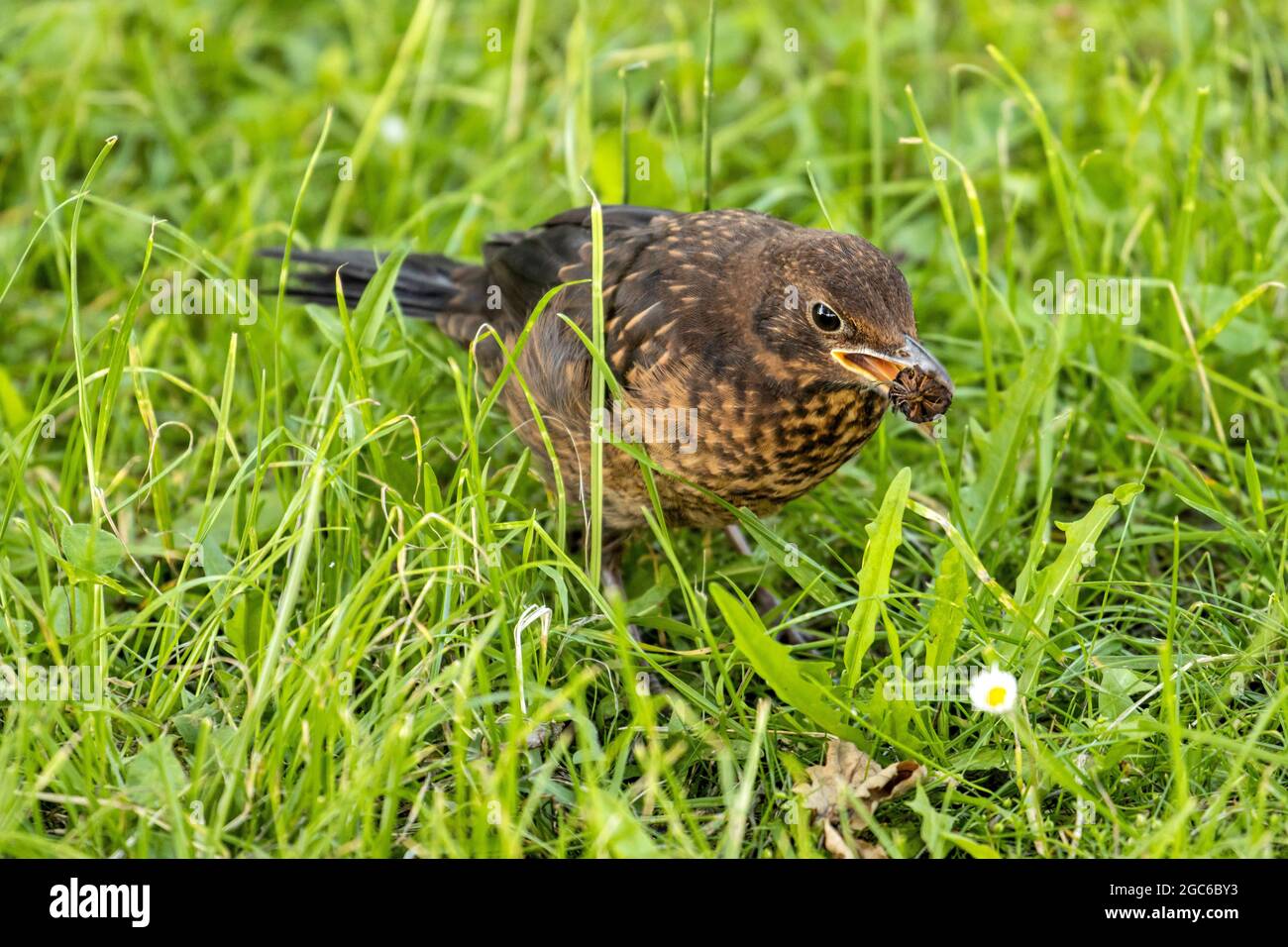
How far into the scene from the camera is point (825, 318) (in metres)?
3.17

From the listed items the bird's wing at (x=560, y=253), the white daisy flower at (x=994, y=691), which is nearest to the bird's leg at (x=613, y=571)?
the bird's wing at (x=560, y=253)

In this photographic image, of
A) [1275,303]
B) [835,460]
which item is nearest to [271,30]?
[835,460]

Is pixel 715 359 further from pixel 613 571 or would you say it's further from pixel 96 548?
pixel 96 548

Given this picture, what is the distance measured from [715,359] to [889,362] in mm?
430

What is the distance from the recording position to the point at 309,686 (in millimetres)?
2701

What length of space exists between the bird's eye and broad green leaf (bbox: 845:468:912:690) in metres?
0.41

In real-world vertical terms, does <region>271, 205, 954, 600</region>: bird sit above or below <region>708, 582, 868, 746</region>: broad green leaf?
above

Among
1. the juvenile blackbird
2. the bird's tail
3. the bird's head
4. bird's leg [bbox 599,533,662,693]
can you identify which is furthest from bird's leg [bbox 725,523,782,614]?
the bird's tail

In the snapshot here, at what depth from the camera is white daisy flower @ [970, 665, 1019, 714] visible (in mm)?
2791

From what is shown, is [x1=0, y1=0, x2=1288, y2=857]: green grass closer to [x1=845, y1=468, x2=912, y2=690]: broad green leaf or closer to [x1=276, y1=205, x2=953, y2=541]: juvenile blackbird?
[x1=845, y1=468, x2=912, y2=690]: broad green leaf

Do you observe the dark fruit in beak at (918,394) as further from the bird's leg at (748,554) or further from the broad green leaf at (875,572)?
the bird's leg at (748,554)

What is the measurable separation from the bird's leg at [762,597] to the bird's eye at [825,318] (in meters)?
0.85
